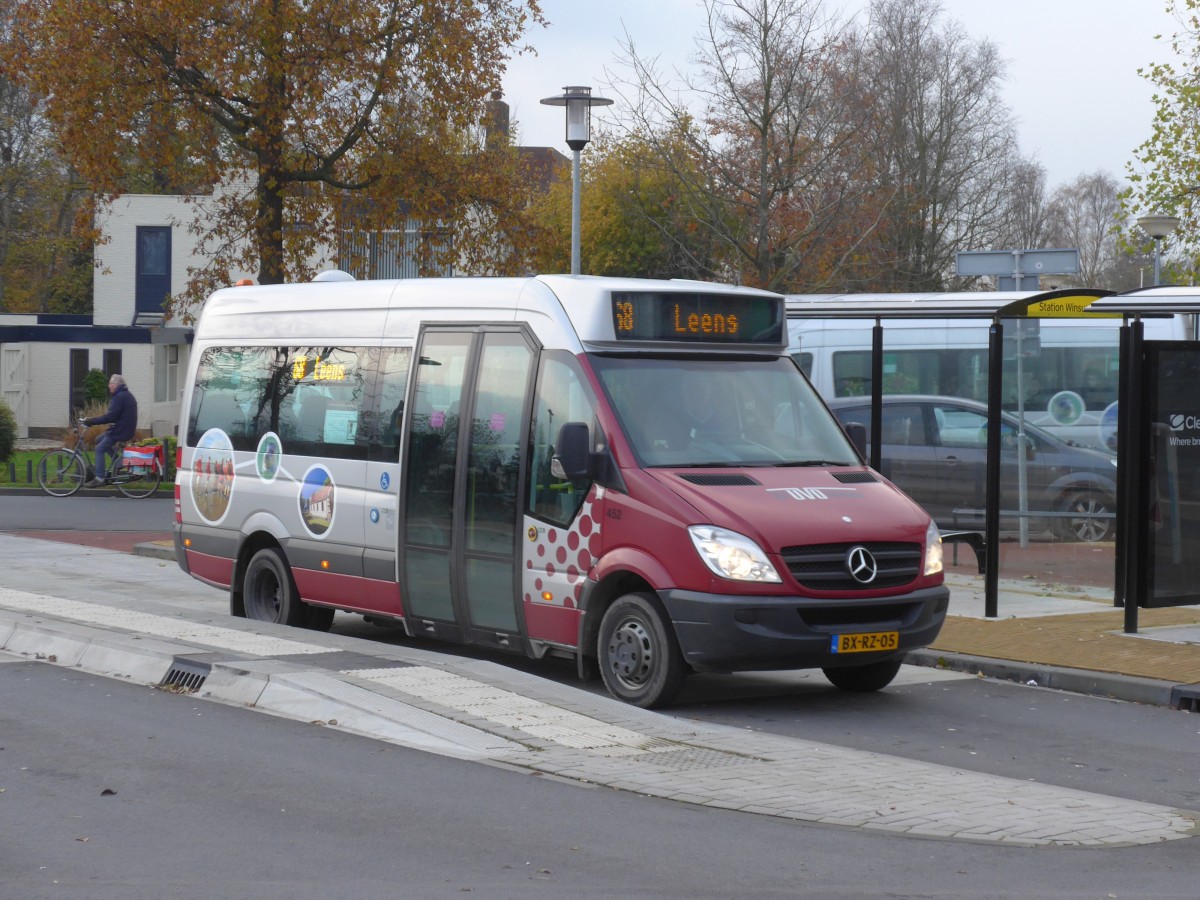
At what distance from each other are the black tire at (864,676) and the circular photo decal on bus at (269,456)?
459 centimetres

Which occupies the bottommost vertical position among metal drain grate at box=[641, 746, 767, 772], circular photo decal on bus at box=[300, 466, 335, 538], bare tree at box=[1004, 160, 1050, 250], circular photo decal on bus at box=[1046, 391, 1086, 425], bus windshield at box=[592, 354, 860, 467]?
metal drain grate at box=[641, 746, 767, 772]

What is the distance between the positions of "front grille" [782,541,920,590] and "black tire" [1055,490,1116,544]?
6194mm

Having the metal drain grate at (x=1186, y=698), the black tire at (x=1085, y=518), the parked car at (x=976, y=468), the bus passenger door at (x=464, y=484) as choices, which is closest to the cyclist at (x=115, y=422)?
the parked car at (x=976, y=468)

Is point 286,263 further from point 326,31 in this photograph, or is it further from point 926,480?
point 926,480

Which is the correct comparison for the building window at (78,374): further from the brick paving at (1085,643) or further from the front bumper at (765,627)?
the front bumper at (765,627)

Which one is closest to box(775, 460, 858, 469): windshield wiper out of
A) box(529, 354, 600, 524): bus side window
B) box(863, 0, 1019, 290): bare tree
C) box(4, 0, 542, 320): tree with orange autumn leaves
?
box(529, 354, 600, 524): bus side window

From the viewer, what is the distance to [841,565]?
31.2 feet

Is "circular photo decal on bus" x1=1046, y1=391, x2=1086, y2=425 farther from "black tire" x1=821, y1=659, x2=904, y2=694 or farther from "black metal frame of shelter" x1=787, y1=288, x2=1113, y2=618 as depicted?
"black tire" x1=821, y1=659, x2=904, y2=694

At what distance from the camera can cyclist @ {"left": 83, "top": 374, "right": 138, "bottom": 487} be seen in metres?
27.2

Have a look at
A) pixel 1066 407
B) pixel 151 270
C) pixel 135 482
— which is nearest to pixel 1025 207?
pixel 151 270

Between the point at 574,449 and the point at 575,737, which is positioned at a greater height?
the point at 574,449

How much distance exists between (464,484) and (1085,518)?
23.4 feet

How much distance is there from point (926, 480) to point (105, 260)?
3827 centimetres

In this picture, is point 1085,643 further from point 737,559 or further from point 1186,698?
point 737,559
